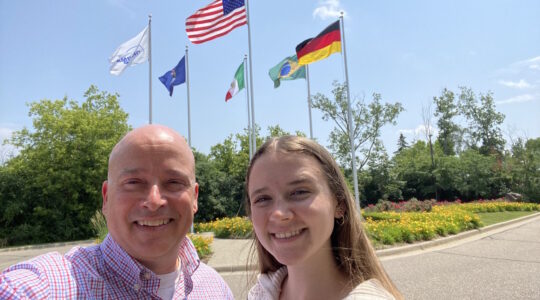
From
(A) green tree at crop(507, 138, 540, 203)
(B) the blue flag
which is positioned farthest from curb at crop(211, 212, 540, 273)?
(A) green tree at crop(507, 138, 540, 203)

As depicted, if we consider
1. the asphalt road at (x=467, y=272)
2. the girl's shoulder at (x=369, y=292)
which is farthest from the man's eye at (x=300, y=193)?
the asphalt road at (x=467, y=272)

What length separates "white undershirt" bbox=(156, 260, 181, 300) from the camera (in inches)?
67.4

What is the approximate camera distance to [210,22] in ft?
40.2

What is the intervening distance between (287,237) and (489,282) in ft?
20.5

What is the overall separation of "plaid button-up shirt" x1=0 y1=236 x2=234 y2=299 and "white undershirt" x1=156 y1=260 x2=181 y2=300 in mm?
28

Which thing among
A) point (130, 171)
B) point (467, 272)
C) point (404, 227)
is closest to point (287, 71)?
point (404, 227)

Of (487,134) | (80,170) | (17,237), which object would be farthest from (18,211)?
(487,134)

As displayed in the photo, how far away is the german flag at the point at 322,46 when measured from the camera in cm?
1277

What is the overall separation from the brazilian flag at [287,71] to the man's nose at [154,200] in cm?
1345

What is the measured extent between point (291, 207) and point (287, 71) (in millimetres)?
13797

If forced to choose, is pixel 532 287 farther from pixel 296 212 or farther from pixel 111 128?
pixel 111 128

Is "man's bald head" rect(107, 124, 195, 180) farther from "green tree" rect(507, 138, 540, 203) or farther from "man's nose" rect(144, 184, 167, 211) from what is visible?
"green tree" rect(507, 138, 540, 203)

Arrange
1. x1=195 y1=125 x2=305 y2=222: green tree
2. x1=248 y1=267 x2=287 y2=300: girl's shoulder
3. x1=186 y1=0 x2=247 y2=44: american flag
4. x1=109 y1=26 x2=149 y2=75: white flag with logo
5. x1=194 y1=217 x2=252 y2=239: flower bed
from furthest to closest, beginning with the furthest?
x1=195 y1=125 x2=305 y2=222: green tree → x1=194 y1=217 x2=252 y2=239: flower bed → x1=109 y1=26 x2=149 y2=75: white flag with logo → x1=186 y1=0 x2=247 y2=44: american flag → x1=248 y1=267 x2=287 y2=300: girl's shoulder

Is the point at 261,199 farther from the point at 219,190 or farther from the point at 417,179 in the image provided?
the point at 417,179
